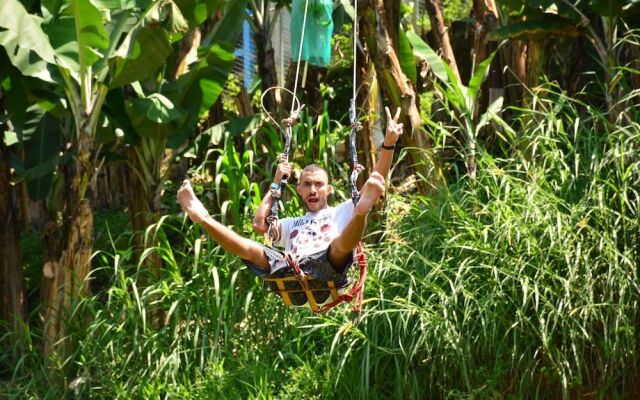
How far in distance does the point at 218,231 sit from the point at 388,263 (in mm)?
2384

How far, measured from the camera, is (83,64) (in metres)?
7.82

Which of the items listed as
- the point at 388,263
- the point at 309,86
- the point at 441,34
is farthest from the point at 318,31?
the point at 309,86

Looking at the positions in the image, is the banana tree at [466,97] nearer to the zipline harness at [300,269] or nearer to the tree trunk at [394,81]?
the tree trunk at [394,81]

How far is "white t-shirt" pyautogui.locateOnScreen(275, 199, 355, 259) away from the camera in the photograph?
5625 millimetres

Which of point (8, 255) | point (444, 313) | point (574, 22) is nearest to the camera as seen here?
point (444, 313)

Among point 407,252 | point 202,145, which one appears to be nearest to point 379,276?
point 407,252

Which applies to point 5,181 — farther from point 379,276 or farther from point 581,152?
point 581,152

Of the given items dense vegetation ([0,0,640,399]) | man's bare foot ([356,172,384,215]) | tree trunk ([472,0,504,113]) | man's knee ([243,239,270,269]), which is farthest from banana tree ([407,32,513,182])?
man's bare foot ([356,172,384,215])

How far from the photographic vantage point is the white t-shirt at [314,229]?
18.5 feet

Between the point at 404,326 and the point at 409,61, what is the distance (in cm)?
231

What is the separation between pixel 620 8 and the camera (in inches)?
329

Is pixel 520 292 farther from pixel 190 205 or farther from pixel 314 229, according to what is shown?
pixel 190 205

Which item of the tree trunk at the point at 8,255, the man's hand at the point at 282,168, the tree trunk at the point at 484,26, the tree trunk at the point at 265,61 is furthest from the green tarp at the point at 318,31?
the tree trunk at the point at 8,255

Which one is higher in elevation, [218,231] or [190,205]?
[190,205]
